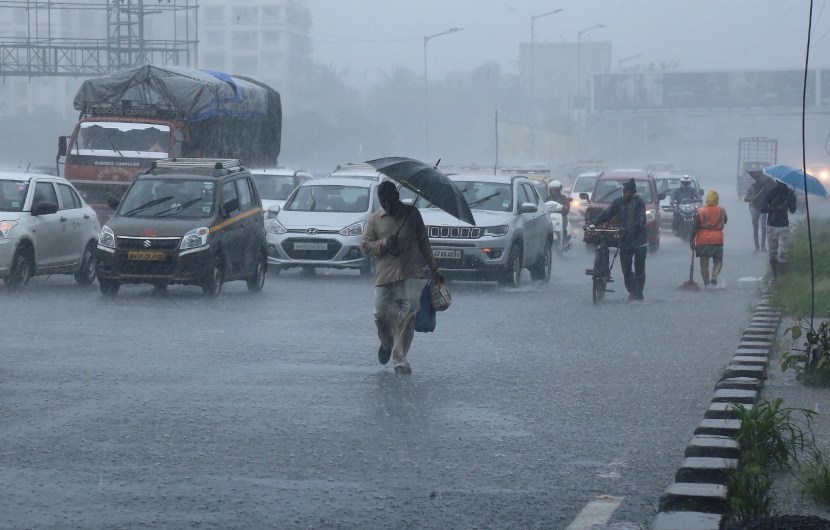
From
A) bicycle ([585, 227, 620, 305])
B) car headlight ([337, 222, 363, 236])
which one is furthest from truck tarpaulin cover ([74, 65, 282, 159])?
bicycle ([585, 227, 620, 305])

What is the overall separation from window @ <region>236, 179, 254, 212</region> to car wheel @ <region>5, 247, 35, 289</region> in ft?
9.82

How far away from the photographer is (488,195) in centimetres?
2269

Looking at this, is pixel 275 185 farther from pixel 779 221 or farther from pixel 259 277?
pixel 779 221

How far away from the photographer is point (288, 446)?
26.4 feet

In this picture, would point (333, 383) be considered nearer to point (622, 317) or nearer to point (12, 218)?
point (622, 317)

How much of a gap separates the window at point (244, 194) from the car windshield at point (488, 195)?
10.0 ft

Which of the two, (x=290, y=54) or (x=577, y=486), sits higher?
(x=290, y=54)

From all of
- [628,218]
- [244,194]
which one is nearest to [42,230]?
[244,194]

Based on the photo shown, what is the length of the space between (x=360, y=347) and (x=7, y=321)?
14.1ft

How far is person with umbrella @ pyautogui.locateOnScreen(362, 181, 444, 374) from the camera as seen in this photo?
11266 mm

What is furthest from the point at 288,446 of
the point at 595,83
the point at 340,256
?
the point at 595,83

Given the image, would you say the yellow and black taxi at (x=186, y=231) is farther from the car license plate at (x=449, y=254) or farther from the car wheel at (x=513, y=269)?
the car wheel at (x=513, y=269)

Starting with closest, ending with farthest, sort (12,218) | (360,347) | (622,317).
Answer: (360,347) < (622,317) < (12,218)

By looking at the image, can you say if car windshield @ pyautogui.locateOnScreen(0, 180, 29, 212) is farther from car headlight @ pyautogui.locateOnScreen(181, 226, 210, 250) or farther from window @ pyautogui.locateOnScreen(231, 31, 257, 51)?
window @ pyautogui.locateOnScreen(231, 31, 257, 51)
